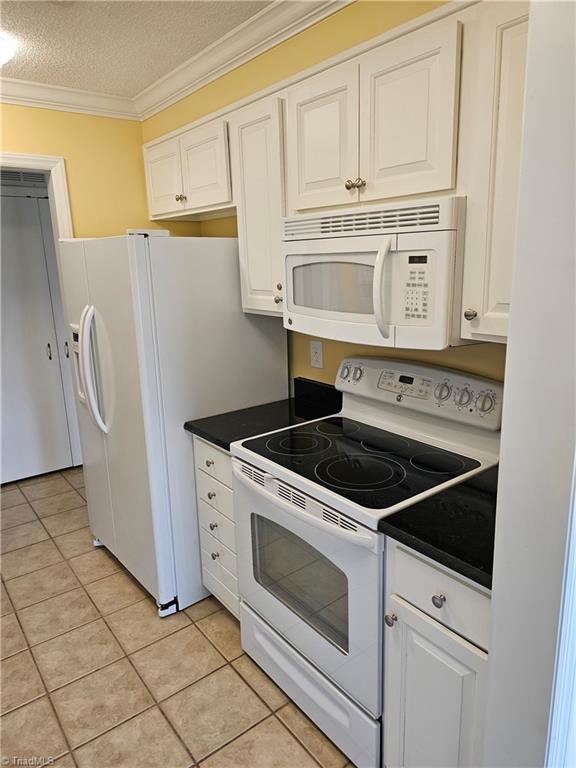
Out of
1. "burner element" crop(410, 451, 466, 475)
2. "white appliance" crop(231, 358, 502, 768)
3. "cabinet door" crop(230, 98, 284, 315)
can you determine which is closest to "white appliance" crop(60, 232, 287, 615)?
"cabinet door" crop(230, 98, 284, 315)

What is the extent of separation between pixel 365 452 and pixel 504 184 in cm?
96

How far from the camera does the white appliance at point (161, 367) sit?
2143 millimetres

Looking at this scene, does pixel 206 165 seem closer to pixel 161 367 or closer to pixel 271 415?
pixel 161 367

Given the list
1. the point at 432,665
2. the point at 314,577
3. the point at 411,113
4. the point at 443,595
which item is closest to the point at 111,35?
the point at 411,113

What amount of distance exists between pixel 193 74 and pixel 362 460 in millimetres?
1989

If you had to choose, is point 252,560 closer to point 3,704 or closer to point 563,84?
point 3,704

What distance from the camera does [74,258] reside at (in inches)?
98.6

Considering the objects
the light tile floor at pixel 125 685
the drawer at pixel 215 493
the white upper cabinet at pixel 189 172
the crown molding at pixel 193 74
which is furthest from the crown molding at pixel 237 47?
the light tile floor at pixel 125 685

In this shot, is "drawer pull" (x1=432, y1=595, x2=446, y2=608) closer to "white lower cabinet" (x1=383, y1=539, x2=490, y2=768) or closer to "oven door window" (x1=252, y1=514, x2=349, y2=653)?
"white lower cabinet" (x1=383, y1=539, x2=490, y2=768)

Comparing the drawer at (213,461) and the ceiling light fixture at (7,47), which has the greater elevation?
the ceiling light fixture at (7,47)

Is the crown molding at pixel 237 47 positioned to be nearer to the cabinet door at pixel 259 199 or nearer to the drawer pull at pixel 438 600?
the cabinet door at pixel 259 199

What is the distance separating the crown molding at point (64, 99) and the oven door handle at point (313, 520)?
2196 mm

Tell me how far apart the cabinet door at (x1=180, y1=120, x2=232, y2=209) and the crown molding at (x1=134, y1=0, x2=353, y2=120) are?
250 mm

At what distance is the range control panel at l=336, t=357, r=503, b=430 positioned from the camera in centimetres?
169
